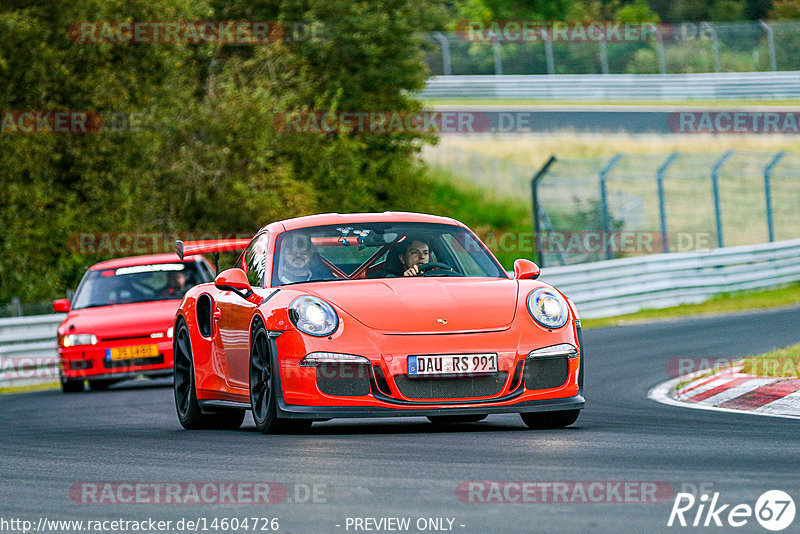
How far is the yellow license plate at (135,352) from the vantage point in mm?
16500

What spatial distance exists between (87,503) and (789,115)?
1562 inches

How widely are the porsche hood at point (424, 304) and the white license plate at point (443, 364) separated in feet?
0.50

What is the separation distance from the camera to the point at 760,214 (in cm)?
3553

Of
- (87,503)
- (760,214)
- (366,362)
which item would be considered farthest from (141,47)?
(87,503)

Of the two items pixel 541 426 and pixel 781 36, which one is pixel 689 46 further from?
pixel 541 426

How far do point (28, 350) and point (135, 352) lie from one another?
165 inches

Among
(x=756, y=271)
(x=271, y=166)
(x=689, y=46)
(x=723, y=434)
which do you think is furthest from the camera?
(x=689, y=46)

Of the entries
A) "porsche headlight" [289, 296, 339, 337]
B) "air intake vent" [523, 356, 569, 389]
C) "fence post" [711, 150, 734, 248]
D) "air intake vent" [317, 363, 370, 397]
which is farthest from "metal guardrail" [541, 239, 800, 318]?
"air intake vent" [317, 363, 370, 397]

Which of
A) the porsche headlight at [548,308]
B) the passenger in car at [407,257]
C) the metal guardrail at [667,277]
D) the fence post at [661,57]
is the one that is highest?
the fence post at [661,57]

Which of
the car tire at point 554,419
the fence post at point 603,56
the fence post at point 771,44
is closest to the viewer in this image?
the car tire at point 554,419

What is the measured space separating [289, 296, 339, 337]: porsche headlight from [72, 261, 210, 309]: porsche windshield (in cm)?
888

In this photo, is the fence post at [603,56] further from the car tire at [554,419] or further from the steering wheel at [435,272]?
the car tire at [554,419]
